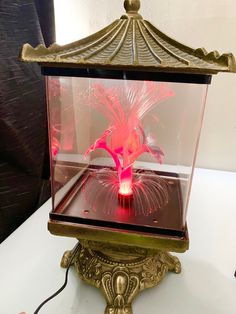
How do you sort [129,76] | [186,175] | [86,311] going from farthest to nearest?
[186,175]
[86,311]
[129,76]

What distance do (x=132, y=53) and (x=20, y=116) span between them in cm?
42

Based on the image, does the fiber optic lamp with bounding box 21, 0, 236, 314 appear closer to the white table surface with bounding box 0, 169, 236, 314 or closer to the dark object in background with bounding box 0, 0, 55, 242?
the white table surface with bounding box 0, 169, 236, 314

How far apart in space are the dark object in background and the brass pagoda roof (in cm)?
27

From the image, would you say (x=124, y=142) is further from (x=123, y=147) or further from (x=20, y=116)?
(x=20, y=116)

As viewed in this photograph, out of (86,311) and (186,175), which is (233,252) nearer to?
(186,175)

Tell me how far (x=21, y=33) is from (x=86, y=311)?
2.13 feet

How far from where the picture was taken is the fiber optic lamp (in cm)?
45

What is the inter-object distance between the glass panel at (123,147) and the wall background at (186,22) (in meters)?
0.42

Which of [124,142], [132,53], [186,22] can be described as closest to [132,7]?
[132,53]

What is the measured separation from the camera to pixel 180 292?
615mm

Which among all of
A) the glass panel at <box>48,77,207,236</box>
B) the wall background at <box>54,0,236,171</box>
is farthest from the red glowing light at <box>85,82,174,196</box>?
the wall background at <box>54,0,236,171</box>

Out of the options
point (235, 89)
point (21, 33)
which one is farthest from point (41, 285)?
point (235, 89)

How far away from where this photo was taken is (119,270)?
59 centimetres

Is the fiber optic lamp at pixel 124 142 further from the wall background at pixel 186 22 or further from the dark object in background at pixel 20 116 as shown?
the wall background at pixel 186 22
